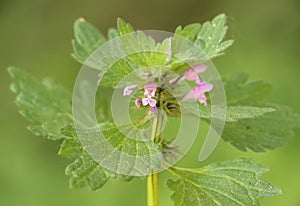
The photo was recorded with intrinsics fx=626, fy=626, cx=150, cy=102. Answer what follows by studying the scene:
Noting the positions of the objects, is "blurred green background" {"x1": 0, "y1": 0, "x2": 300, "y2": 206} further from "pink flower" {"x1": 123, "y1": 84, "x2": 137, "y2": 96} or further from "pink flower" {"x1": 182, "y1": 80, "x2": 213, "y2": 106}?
"pink flower" {"x1": 123, "y1": 84, "x2": 137, "y2": 96}

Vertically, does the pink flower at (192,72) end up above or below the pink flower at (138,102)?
above

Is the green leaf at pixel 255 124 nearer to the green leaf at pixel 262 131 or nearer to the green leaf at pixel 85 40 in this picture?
the green leaf at pixel 262 131

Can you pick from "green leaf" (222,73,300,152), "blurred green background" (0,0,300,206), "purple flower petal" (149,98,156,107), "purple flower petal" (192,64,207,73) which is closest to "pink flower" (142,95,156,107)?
"purple flower petal" (149,98,156,107)

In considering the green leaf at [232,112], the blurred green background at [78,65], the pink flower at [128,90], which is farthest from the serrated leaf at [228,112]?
the blurred green background at [78,65]

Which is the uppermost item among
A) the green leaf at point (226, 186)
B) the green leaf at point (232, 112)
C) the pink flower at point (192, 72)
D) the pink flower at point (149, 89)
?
the pink flower at point (192, 72)

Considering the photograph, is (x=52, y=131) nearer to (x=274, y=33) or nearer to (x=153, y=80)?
(x=153, y=80)
